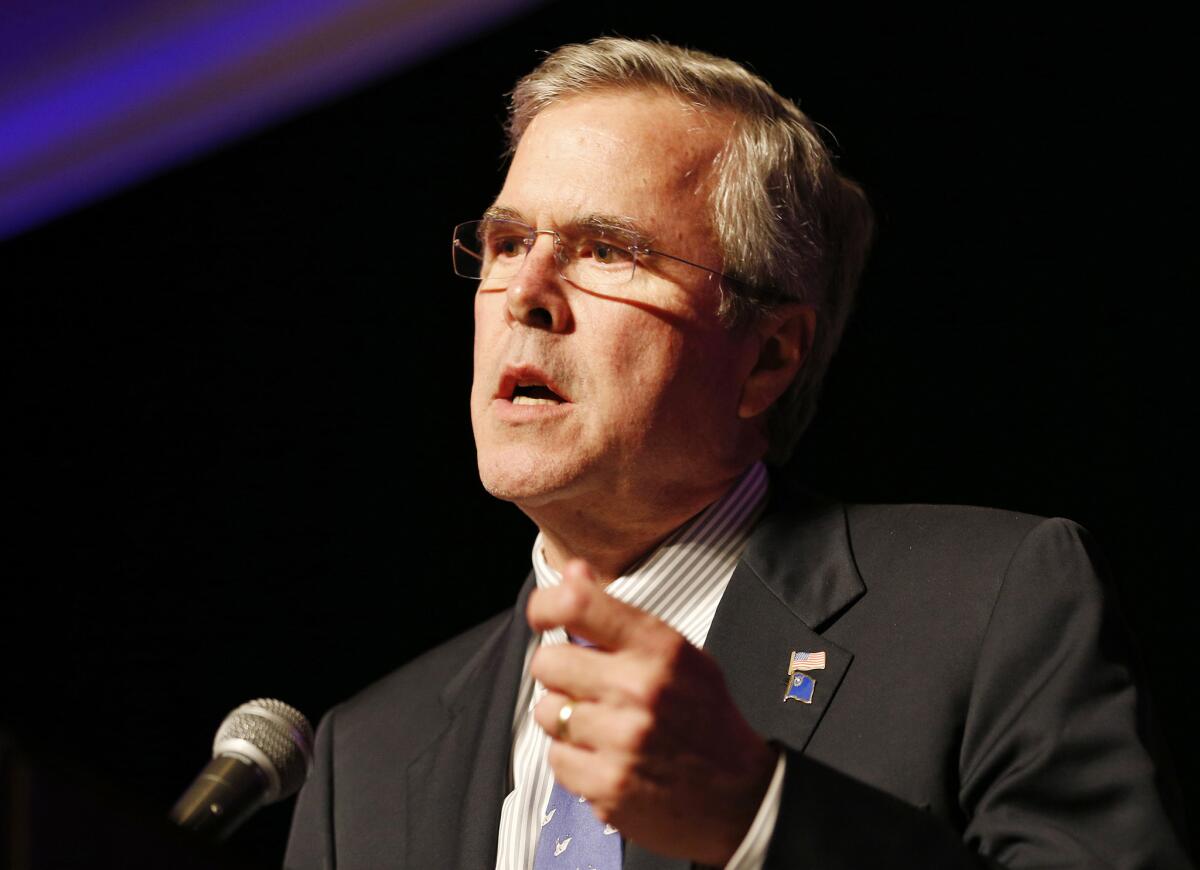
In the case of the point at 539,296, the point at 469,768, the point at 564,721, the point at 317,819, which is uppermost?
the point at 539,296

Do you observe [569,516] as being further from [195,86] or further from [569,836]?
[195,86]

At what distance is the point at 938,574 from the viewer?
190 centimetres

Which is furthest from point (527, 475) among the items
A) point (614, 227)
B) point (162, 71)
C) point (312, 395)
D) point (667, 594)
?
point (162, 71)

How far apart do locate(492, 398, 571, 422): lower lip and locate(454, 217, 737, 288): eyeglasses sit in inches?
8.4

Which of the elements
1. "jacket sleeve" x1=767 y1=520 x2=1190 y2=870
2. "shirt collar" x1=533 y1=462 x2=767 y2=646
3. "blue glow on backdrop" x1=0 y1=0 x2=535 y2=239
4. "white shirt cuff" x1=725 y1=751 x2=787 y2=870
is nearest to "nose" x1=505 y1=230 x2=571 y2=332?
"shirt collar" x1=533 y1=462 x2=767 y2=646

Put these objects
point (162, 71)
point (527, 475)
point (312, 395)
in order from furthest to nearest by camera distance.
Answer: point (312, 395) < point (162, 71) < point (527, 475)

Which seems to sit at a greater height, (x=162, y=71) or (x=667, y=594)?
(x=162, y=71)

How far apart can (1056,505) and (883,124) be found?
2.79ft

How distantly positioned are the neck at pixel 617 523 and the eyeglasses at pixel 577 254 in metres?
0.36

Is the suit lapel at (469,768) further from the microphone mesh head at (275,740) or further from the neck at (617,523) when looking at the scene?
the microphone mesh head at (275,740)

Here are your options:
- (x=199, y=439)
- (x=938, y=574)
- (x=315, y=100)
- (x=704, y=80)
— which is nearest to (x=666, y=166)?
(x=704, y=80)

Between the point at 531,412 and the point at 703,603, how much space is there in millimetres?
414

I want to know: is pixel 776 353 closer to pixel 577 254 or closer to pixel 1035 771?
pixel 577 254

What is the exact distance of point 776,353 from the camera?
229 cm
